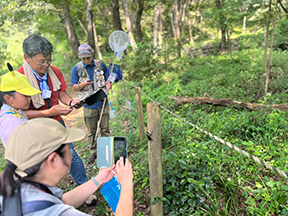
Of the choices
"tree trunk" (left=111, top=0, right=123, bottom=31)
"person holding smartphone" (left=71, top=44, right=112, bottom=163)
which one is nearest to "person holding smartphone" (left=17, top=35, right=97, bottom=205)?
"person holding smartphone" (left=71, top=44, right=112, bottom=163)

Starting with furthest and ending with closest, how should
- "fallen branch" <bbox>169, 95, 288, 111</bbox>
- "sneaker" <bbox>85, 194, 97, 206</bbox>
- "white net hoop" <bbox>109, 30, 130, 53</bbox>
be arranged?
1. "white net hoop" <bbox>109, 30, 130, 53</bbox>
2. "fallen branch" <bbox>169, 95, 288, 111</bbox>
3. "sneaker" <bbox>85, 194, 97, 206</bbox>

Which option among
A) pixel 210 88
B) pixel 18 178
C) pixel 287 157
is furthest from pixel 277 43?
pixel 18 178

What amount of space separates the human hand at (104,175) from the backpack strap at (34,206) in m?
0.77

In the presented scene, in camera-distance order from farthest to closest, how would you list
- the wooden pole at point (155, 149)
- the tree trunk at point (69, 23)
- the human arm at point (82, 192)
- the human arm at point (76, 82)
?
the tree trunk at point (69, 23)
the human arm at point (76, 82)
the wooden pole at point (155, 149)
the human arm at point (82, 192)

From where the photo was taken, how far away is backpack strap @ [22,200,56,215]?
89cm

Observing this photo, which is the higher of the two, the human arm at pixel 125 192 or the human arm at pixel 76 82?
the human arm at pixel 76 82

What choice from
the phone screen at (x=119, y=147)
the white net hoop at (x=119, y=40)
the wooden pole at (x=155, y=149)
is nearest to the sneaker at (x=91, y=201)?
the wooden pole at (x=155, y=149)

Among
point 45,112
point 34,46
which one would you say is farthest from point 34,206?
Answer: point 34,46

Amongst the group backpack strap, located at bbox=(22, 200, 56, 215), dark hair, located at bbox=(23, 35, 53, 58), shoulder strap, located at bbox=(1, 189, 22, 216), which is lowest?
backpack strap, located at bbox=(22, 200, 56, 215)

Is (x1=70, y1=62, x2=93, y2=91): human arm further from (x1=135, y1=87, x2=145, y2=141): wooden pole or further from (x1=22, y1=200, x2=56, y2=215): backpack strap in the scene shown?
(x1=22, y1=200, x2=56, y2=215): backpack strap

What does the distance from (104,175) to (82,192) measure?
0.24 metres

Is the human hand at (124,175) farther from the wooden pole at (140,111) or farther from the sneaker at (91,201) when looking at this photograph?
the wooden pole at (140,111)

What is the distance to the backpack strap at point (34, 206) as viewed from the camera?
89cm

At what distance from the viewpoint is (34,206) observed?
0.91m
